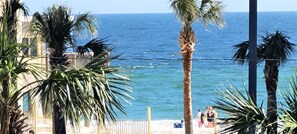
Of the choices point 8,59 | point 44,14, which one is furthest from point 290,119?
point 44,14

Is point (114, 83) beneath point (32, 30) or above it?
beneath

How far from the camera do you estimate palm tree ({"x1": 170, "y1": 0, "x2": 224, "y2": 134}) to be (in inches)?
816

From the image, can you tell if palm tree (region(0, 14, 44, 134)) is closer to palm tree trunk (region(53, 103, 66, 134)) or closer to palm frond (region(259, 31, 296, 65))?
palm tree trunk (region(53, 103, 66, 134))

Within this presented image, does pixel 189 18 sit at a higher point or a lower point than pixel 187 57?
higher

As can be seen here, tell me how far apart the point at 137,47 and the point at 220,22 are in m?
103

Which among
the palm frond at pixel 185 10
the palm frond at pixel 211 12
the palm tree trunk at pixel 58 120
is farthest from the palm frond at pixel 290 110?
the palm frond at pixel 211 12

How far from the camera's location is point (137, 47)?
408 ft

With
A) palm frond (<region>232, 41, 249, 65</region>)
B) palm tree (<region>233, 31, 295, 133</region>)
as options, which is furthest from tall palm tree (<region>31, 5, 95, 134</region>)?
palm tree (<region>233, 31, 295, 133</region>)

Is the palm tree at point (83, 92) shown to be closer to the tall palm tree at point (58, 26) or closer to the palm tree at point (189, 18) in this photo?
the tall palm tree at point (58, 26)

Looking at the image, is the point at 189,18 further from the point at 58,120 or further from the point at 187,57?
the point at 58,120

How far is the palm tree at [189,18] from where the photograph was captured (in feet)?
68.0

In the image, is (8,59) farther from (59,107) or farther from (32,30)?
(32,30)

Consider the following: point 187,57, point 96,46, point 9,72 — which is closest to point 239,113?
point 9,72

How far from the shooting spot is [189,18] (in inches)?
829
